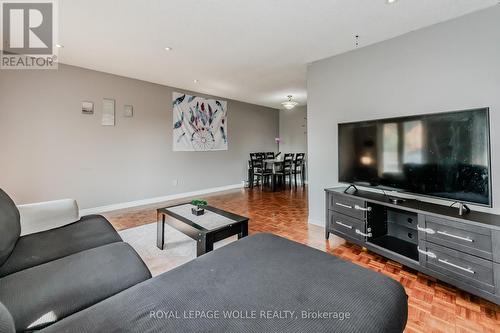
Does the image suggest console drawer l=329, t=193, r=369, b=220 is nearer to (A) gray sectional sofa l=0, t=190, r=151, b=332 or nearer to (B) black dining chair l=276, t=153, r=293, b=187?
(A) gray sectional sofa l=0, t=190, r=151, b=332

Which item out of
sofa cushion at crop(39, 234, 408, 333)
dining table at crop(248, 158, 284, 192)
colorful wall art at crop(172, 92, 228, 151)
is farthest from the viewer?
dining table at crop(248, 158, 284, 192)

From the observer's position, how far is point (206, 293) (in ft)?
3.05

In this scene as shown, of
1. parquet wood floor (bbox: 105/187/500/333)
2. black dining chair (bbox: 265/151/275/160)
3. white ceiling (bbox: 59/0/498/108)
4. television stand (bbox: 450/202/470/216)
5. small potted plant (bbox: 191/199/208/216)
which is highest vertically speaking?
white ceiling (bbox: 59/0/498/108)

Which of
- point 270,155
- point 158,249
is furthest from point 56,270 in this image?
point 270,155

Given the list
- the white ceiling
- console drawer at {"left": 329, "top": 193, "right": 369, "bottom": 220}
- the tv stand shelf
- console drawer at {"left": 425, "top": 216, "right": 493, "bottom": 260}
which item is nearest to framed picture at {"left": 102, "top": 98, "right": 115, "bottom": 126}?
the white ceiling

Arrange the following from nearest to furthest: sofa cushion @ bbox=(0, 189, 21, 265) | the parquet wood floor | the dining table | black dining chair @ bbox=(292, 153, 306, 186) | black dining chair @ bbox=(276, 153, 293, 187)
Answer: sofa cushion @ bbox=(0, 189, 21, 265) → the parquet wood floor → the dining table → black dining chair @ bbox=(276, 153, 293, 187) → black dining chair @ bbox=(292, 153, 306, 186)

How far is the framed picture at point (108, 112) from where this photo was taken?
3843 millimetres

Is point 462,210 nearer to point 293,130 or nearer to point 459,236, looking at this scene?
point 459,236

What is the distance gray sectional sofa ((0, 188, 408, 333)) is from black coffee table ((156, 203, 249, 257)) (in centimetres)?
52

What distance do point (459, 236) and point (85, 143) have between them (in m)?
4.80

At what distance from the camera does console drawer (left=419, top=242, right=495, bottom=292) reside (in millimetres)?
1508

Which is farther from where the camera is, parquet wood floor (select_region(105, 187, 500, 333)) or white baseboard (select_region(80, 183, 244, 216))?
white baseboard (select_region(80, 183, 244, 216))

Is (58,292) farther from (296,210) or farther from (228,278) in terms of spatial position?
(296,210)

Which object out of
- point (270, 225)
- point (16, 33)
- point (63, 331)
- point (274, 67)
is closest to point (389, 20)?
point (274, 67)
